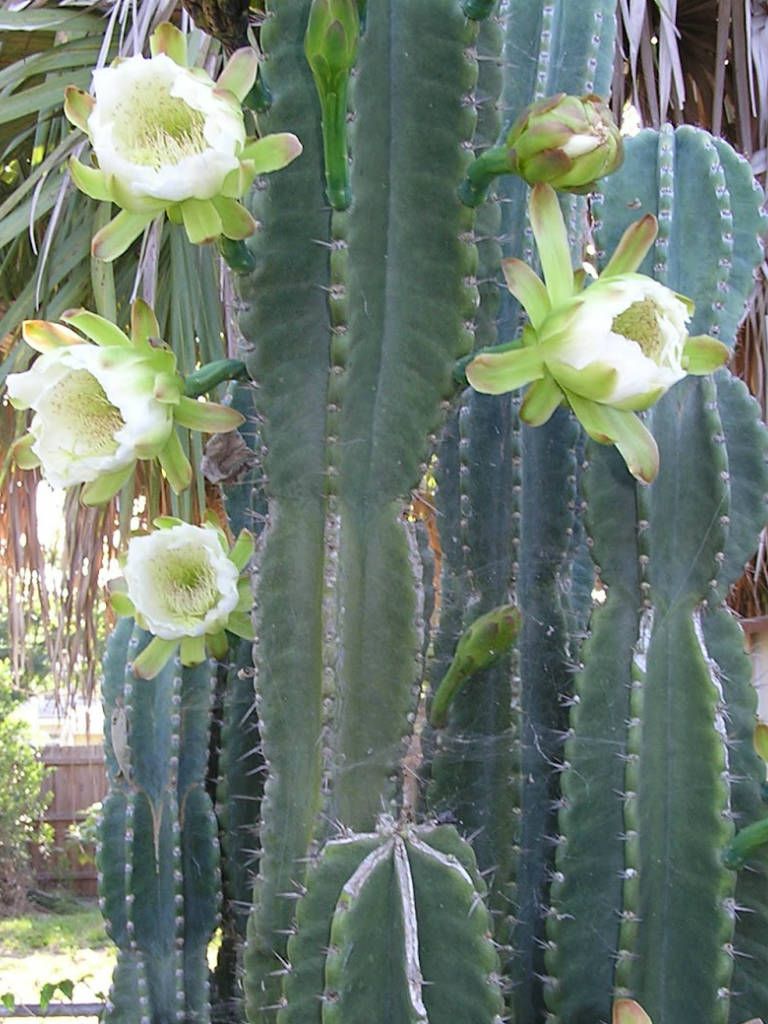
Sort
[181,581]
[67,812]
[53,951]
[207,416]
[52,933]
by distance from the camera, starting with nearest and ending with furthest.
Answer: [207,416] < [181,581] < [53,951] < [52,933] < [67,812]

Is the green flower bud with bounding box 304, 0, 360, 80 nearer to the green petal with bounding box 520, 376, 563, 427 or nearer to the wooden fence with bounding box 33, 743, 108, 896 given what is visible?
the green petal with bounding box 520, 376, 563, 427

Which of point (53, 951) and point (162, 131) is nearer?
point (162, 131)

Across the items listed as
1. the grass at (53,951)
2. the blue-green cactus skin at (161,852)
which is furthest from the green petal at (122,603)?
the grass at (53,951)

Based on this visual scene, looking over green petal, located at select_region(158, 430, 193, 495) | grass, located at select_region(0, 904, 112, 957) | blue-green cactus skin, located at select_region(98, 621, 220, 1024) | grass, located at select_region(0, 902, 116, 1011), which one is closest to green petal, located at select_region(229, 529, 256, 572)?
green petal, located at select_region(158, 430, 193, 495)

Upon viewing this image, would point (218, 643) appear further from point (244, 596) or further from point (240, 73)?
point (240, 73)

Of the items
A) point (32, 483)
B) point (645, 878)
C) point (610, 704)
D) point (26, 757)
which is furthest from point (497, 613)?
point (26, 757)

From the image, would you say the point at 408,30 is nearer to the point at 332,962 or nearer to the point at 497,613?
the point at 497,613

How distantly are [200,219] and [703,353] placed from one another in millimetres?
334

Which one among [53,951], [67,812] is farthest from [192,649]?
[67,812]

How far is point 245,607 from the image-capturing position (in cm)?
88

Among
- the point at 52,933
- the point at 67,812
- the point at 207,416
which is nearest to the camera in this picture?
the point at 207,416

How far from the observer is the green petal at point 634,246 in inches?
28.0

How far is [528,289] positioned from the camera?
0.71 metres

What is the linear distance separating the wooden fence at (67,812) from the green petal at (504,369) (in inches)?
211
